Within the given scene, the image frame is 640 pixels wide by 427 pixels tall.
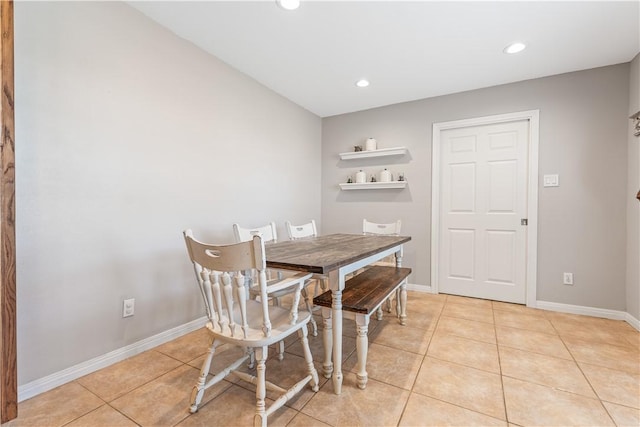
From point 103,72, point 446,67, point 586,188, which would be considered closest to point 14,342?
point 103,72

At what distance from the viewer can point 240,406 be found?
1429 millimetres

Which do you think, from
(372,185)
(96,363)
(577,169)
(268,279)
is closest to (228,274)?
(268,279)

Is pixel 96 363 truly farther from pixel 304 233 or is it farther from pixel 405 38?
pixel 405 38

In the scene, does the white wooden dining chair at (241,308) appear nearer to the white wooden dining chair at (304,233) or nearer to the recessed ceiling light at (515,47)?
the white wooden dining chair at (304,233)

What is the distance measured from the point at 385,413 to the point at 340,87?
300cm

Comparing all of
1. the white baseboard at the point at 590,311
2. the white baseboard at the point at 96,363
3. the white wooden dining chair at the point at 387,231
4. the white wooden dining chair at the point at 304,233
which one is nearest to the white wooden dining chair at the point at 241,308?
the white baseboard at the point at 96,363

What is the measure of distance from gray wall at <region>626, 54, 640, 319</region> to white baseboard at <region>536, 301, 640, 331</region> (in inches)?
2.5

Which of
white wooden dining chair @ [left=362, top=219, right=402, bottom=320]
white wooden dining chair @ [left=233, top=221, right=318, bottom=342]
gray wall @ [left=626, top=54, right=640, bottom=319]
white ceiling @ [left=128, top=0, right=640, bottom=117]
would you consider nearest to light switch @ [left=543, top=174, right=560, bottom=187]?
gray wall @ [left=626, top=54, right=640, bottom=319]

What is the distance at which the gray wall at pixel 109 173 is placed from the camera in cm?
150

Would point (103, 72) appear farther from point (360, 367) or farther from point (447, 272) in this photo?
point (447, 272)

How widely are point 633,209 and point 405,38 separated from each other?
2494 millimetres

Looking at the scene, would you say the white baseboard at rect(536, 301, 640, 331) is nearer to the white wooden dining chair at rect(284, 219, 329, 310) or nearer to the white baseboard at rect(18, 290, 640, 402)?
the white baseboard at rect(18, 290, 640, 402)

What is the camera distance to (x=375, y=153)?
364 centimetres

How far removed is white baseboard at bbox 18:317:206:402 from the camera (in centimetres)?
149
